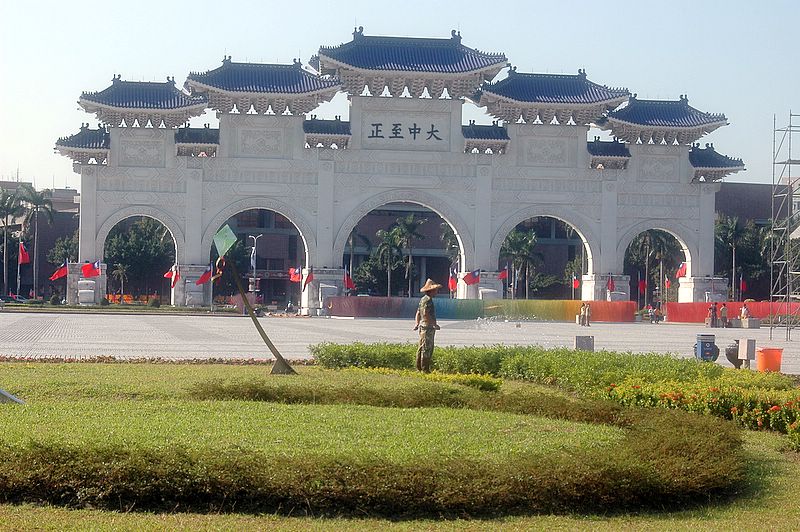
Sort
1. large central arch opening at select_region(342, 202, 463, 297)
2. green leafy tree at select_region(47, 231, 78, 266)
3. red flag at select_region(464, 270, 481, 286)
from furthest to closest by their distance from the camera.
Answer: large central arch opening at select_region(342, 202, 463, 297)
green leafy tree at select_region(47, 231, 78, 266)
red flag at select_region(464, 270, 481, 286)

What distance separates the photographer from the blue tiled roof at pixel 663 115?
4297 cm

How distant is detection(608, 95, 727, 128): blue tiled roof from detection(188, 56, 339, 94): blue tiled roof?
11694 mm

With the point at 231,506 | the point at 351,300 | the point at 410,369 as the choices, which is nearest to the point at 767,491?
the point at 231,506

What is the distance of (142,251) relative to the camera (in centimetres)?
6262

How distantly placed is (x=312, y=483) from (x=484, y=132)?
35892mm

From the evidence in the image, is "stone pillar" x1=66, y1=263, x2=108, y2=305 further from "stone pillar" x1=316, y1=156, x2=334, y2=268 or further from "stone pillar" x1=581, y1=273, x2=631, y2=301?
"stone pillar" x1=581, y1=273, x2=631, y2=301

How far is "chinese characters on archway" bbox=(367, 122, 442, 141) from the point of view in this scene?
41.0 m

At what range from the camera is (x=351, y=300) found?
41344 millimetres

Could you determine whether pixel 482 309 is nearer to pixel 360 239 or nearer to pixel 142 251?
pixel 142 251

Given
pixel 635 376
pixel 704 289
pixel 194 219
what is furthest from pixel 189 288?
pixel 635 376

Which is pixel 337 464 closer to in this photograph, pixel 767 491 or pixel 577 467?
pixel 577 467

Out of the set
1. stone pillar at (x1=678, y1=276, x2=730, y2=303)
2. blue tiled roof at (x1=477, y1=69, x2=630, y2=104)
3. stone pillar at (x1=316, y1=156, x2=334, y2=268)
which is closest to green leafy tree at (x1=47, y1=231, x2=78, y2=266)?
stone pillar at (x1=316, y1=156, x2=334, y2=268)

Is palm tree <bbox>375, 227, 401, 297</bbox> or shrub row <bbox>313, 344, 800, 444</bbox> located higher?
palm tree <bbox>375, 227, 401, 297</bbox>

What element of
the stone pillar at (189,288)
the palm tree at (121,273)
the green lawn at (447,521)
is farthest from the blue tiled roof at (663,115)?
the green lawn at (447,521)
